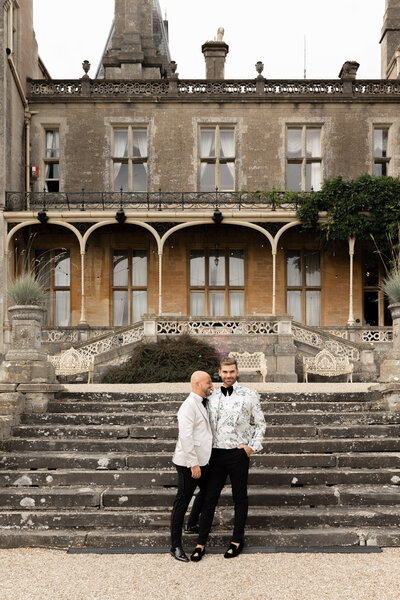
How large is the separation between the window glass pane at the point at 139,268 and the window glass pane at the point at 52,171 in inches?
125

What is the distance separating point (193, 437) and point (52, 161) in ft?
47.6

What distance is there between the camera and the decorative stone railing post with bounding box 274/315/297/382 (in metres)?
12.7

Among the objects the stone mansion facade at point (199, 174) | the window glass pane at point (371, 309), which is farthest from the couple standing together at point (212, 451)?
the window glass pane at point (371, 309)

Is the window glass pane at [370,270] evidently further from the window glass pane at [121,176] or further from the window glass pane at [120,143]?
the window glass pane at [120,143]

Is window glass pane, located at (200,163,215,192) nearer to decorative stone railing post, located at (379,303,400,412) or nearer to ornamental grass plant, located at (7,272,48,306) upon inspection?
ornamental grass plant, located at (7,272,48,306)

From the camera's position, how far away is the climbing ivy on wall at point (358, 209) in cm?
1595

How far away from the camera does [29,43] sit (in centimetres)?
1830

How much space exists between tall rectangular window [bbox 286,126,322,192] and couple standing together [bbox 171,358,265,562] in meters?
13.7

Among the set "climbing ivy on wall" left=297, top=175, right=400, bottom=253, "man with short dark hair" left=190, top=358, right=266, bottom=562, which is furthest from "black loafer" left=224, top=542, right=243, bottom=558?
"climbing ivy on wall" left=297, top=175, right=400, bottom=253

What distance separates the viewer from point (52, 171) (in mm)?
17609

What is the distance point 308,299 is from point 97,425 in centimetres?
1152

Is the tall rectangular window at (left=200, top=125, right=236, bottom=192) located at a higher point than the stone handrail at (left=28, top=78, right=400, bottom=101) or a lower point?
lower

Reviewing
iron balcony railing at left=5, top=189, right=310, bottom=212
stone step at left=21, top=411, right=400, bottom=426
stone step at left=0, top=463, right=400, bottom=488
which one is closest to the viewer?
stone step at left=0, top=463, right=400, bottom=488

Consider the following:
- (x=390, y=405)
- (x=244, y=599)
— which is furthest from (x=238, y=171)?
(x=244, y=599)
